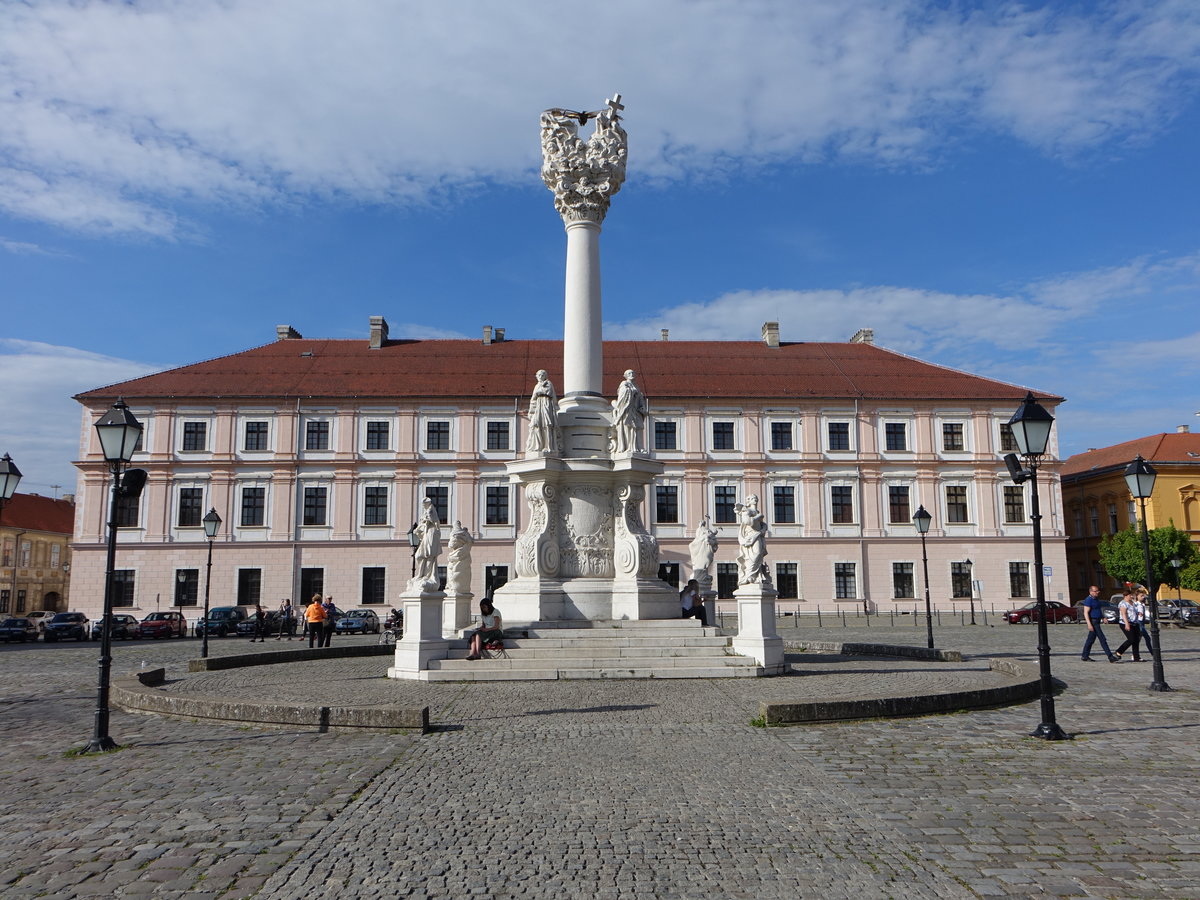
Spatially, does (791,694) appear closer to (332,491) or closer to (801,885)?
(801,885)

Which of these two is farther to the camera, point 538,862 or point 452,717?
point 452,717

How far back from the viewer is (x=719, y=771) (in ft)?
26.6

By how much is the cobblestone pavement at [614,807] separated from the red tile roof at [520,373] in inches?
1427

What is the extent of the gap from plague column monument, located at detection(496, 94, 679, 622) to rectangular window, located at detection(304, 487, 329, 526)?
101 ft

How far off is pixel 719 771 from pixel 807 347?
48.4m

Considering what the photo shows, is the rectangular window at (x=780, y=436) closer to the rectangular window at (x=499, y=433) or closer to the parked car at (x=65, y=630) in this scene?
the rectangular window at (x=499, y=433)

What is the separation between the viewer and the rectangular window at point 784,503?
157 ft

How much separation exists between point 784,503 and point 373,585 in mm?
21398

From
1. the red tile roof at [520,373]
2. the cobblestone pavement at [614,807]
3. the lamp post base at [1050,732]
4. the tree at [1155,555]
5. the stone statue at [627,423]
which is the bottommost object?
the cobblestone pavement at [614,807]

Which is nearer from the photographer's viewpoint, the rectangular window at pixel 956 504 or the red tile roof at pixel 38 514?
the rectangular window at pixel 956 504

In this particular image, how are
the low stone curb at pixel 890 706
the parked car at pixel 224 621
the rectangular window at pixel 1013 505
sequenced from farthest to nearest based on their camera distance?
the rectangular window at pixel 1013 505, the parked car at pixel 224 621, the low stone curb at pixel 890 706

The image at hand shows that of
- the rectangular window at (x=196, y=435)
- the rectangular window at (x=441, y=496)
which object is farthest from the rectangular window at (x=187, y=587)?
the rectangular window at (x=441, y=496)

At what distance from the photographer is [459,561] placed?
17500mm

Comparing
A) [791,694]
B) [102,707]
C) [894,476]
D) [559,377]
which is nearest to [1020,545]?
[894,476]
